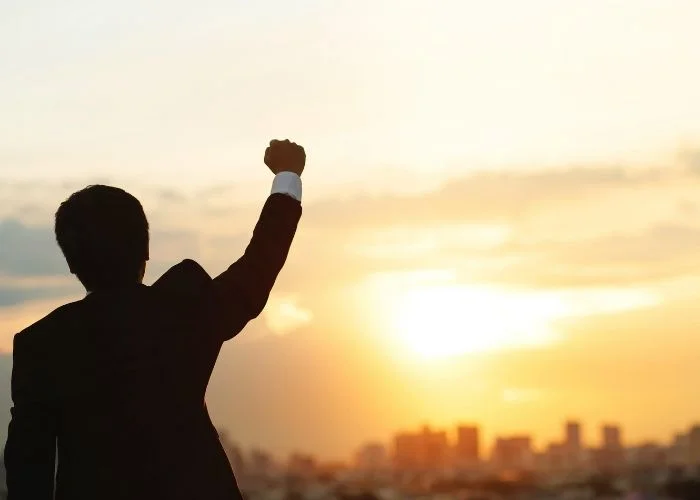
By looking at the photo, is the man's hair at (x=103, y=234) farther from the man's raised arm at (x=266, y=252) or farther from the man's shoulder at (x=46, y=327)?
the man's raised arm at (x=266, y=252)

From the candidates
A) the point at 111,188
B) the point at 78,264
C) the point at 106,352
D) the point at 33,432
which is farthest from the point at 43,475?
the point at 111,188

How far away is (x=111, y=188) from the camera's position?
12.1ft

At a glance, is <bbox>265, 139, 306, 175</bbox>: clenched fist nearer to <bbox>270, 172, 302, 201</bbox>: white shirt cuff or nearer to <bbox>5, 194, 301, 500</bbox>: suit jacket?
<bbox>270, 172, 302, 201</bbox>: white shirt cuff

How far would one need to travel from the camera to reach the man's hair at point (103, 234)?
3674 millimetres

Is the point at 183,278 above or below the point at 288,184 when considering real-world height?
below

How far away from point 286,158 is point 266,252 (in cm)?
43

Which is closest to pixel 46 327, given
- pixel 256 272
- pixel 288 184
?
pixel 256 272

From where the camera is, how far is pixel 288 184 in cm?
413

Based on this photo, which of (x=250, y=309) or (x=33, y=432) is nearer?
(x=33, y=432)

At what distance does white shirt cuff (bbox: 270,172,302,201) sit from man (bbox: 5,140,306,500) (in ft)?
1.79

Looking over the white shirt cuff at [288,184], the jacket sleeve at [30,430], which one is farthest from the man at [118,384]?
the white shirt cuff at [288,184]

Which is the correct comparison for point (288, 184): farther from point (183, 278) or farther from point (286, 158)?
point (183, 278)

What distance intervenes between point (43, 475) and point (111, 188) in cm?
90

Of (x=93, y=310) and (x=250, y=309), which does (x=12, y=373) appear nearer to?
(x=93, y=310)
